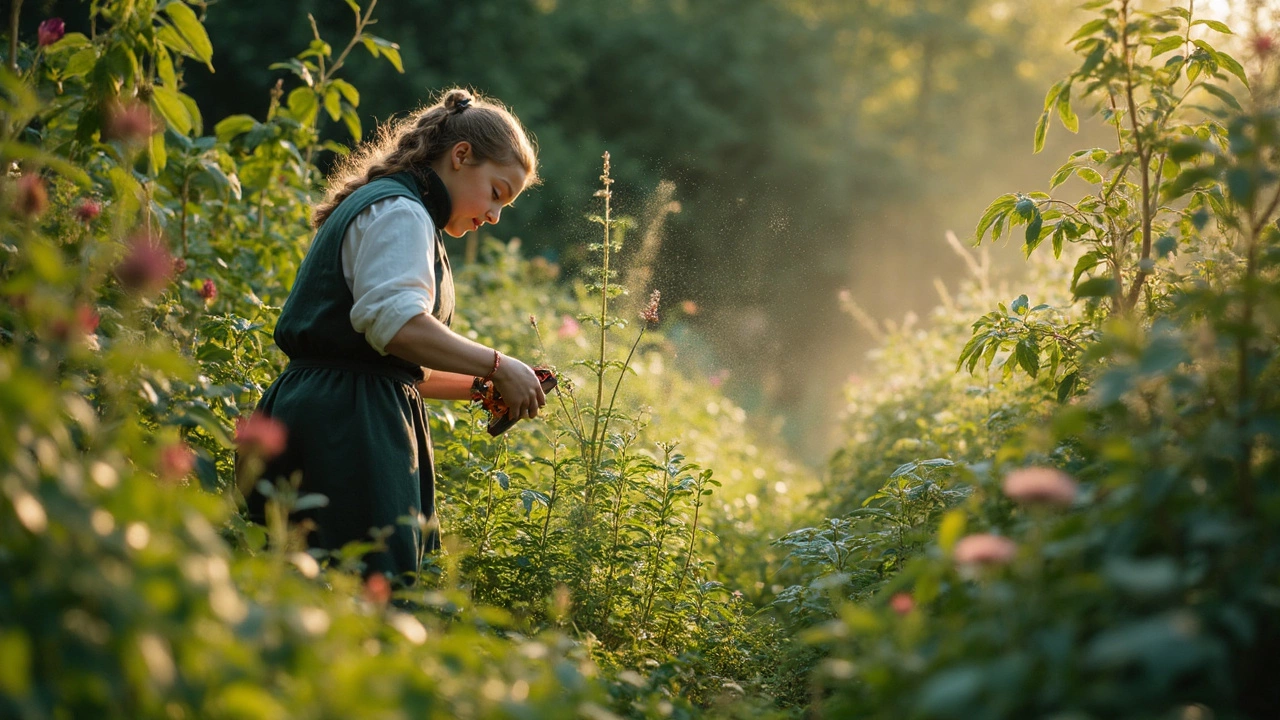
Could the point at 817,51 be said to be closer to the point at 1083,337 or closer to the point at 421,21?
the point at 421,21

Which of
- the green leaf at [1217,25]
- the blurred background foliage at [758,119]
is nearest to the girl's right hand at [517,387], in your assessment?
the green leaf at [1217,25]

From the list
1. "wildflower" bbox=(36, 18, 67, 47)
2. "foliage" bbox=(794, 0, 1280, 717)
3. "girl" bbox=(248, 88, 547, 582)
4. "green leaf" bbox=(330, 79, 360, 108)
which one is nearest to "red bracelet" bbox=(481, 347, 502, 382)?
"girl" bbox=(248, 88, 547, 582)

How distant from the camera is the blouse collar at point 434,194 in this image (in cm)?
250

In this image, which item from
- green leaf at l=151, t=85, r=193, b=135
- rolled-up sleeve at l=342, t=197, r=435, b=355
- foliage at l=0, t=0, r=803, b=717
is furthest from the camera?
green leaf at l=151, t=85, r=193, b=135

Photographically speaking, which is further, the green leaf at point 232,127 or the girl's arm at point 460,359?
the green leaf at point 232,127

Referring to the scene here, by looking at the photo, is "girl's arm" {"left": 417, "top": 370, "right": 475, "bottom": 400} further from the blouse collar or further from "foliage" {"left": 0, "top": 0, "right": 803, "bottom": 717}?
the blouse collar

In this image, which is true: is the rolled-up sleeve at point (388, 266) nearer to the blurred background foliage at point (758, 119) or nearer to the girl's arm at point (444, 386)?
the girl's arm at point (444, 386)

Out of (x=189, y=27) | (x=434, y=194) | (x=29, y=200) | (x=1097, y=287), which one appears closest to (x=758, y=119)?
(x=434, y=194)

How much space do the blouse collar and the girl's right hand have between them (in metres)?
0.45

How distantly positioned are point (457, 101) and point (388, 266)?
0.71m

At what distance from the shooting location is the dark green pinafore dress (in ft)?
7.39

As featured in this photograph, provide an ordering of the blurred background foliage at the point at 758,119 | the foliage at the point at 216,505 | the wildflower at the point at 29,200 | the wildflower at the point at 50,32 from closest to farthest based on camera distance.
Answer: the foliage at the point at 216,505
the wildflower at the point at 29,200
the wildflower at the point at 50,32
the blurred background foliage at the point at 758,119

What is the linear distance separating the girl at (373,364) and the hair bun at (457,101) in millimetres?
164

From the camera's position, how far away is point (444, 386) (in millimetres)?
2764
